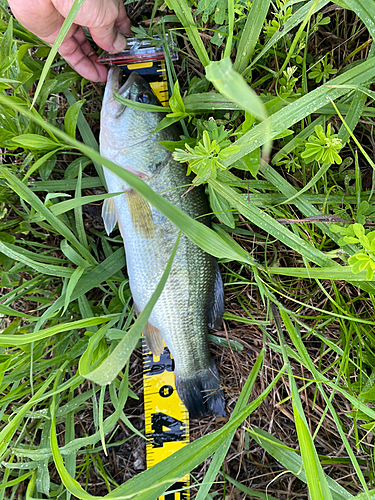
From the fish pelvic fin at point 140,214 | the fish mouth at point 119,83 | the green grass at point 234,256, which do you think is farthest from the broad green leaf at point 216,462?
the fish mouth at point 119,83

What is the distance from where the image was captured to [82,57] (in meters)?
1.93

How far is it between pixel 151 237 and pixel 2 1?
1562 mm

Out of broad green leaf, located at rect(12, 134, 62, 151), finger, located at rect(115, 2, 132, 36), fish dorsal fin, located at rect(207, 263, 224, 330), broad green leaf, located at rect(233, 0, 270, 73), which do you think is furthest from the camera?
fish dorsal fin, located at rect(207, 263, 224, 330)

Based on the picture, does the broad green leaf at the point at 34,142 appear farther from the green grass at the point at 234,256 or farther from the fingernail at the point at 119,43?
the fingernail at the point at 119,43

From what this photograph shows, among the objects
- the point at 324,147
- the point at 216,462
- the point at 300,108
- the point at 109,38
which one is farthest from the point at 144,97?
the point at 216,462

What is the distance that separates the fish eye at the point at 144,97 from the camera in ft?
6.07

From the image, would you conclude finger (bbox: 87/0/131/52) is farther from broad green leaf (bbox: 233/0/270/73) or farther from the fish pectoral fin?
the fish pectoral fin

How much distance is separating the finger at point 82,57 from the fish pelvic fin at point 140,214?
742mm

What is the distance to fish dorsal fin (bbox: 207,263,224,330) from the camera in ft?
6.69

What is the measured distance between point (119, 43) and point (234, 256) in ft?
4.69

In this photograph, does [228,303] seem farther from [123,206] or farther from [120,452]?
[120,452]

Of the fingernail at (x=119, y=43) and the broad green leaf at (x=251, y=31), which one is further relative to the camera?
the fingernail at (x=119, y=43)

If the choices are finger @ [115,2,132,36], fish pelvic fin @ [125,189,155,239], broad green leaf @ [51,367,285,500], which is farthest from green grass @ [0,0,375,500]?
fish pelvic fin @ [125,189,155,239]

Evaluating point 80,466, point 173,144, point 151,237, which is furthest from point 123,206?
point 80,466
